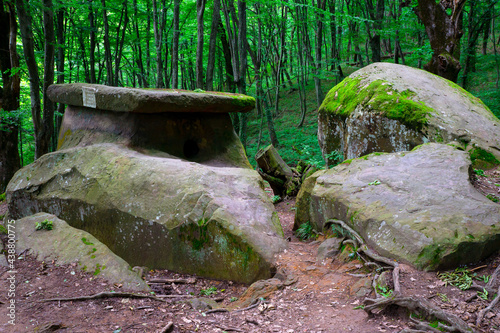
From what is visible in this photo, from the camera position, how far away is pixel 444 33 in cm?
847

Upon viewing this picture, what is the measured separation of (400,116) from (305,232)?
2812 millimetres

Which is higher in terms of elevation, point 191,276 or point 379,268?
point 379,268

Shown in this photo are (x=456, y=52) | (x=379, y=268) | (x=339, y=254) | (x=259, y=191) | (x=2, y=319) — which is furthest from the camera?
(x=456, y=52)

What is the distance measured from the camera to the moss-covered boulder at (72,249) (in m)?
3.45

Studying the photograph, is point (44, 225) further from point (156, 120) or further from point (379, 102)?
point (379, 102)

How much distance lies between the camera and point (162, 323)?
8.73 feet

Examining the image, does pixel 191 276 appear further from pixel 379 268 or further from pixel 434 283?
pixel 434 283

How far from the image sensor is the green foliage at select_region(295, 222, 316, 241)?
500 centimetres

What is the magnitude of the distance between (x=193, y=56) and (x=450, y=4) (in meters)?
11.1

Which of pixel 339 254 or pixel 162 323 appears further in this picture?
pixel 339 254

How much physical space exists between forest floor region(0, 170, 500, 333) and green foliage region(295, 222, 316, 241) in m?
1.19

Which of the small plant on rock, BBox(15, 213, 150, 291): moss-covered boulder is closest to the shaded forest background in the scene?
the small plant on rock

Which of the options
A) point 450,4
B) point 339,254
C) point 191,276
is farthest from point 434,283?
point 450,4

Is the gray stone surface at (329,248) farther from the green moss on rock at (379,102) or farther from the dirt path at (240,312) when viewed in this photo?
the green moss on rock at (379,102)
